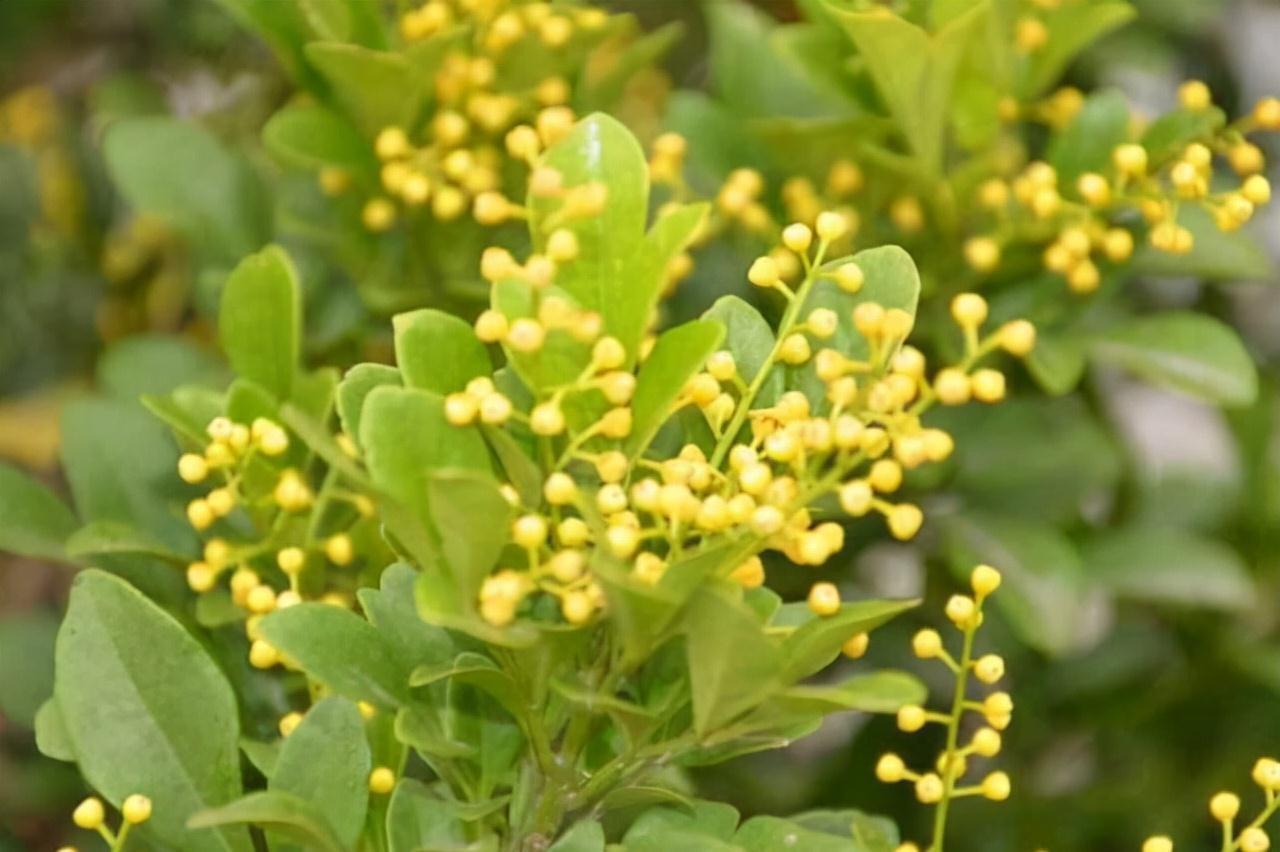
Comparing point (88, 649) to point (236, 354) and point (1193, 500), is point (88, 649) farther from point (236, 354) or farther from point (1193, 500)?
point (1193, 500)

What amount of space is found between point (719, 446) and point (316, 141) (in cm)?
31

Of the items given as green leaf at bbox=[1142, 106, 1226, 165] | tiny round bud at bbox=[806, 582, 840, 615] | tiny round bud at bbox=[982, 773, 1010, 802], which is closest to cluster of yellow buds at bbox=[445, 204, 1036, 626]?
tiny round bud at bbox=[806, 582, 840, 615]

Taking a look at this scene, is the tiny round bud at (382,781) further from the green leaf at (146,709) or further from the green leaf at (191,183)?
the green leaf at (191,183)

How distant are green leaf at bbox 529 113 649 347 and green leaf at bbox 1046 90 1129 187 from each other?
301 millimetres

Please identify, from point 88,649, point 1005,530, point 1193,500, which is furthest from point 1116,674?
point 88,649

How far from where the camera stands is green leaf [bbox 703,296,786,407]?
525 mm

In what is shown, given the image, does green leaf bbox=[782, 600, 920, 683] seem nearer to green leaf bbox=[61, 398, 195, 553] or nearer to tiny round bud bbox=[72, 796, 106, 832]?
tiny round bud bbox=[72, 796, 106, 832]

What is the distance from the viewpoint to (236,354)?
0.64 meters

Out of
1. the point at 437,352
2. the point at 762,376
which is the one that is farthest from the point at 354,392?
the point at 762,376

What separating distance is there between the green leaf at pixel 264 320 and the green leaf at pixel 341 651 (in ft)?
0.53

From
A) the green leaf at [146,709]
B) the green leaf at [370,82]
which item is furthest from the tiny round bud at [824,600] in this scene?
the green leaf at [370,82]

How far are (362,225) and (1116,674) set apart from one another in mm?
587

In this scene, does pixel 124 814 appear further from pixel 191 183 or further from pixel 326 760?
pixel 191 183

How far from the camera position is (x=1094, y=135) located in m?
0.72
